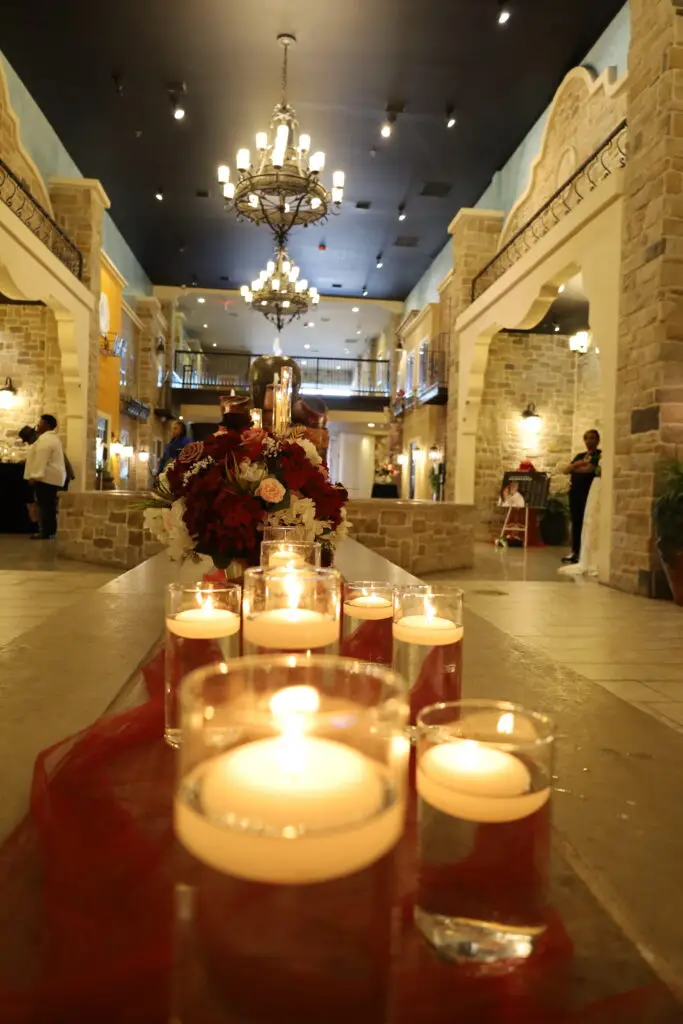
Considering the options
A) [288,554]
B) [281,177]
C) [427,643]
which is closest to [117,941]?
[427,643]

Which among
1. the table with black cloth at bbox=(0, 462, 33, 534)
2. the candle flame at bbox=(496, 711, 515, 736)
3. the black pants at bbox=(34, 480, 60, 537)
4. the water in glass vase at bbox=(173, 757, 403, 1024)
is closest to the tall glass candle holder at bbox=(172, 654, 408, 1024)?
the water in glass vase at bbox=(173, 757, 403, 1024)

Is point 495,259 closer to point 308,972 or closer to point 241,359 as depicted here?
point 308,972

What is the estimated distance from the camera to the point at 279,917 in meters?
0.41

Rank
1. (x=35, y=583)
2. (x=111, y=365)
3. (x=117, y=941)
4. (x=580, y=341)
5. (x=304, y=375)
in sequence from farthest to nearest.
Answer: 1. (x=304, y=375)
2. (x=111, y=365)
3. (x=580, y=341)
4. (x=35, y=583)
5. (x=117, y=941)

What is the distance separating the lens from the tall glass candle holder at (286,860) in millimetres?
392

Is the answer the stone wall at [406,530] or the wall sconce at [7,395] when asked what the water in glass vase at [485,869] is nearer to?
the stone wall at [406,530]

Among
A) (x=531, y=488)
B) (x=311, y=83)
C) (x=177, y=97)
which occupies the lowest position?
(x=531, y=488)

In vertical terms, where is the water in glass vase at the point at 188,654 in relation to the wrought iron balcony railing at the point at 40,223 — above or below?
below

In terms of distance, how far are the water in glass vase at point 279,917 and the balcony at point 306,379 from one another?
17784mm

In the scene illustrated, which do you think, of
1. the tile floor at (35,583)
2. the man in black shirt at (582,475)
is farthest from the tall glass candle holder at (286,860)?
the man in black shirt at (582,475)

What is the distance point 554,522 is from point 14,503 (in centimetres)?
865

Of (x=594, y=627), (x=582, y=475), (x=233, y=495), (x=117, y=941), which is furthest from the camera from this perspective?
(x=582, y=475)

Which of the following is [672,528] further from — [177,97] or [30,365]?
[30,365]

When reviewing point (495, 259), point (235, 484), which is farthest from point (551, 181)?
point (235, 484)
